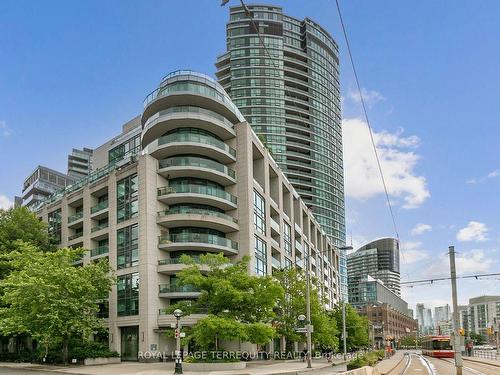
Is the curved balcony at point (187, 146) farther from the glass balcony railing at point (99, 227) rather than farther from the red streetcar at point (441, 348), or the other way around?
the red streetcar at point (441, 348)

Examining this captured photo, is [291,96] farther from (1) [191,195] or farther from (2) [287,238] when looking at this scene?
(1) [191,195]

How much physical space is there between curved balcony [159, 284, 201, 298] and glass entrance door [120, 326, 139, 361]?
4592 millimetres

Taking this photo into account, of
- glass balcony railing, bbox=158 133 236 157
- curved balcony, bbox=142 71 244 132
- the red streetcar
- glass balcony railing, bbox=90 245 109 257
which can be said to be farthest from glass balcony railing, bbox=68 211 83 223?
the red streetcar

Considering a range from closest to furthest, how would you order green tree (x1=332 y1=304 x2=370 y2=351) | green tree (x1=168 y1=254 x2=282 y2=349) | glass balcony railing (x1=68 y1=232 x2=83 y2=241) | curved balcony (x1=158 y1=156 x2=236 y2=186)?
green tree (x1=168 y1=254 x2=282 y2=349)
curved balcony (x1=158 y1=156 x2=236 y2=186)
glass balcony railing (x1=68 y1=232 x2=83 y2=241)
green tree (x1=332 y1=304 x2=370 y2=351)

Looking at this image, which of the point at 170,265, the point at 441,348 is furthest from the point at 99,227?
the point at 441,348

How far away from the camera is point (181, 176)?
5525cm

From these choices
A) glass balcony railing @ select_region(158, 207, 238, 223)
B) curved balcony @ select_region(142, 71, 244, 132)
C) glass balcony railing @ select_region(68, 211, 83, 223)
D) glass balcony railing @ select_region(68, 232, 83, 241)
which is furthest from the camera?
glass balcony railing @ select_region(68, 211, 83, 223)

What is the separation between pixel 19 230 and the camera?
6006 cm

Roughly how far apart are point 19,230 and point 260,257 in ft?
88.9

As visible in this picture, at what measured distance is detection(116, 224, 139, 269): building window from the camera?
53.7 m

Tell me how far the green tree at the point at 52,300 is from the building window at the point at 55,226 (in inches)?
715

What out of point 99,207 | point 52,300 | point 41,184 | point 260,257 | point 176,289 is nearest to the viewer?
point 52,300

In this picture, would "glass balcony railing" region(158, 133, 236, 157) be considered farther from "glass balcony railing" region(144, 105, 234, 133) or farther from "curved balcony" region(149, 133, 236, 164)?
"glass balcony railing" region(144, 105, 234, 133)

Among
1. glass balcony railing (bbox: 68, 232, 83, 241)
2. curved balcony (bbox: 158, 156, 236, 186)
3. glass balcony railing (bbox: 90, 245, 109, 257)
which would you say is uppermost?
curved balcony (bbox: 158, 156, 236, 186)
